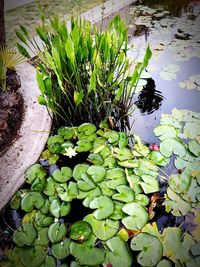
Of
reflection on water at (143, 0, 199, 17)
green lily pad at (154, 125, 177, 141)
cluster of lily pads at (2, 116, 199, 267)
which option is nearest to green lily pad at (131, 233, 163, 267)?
cluster of lily pads at (2, 116, 199, 267)

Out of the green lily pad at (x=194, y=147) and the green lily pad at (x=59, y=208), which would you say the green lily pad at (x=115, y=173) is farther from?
the green lily pad at (x=194, y=147)

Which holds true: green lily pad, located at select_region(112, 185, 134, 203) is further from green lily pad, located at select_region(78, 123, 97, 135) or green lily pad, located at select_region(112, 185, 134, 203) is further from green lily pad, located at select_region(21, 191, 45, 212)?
green lily pad, located at select_region(78, 123, 97, 135)

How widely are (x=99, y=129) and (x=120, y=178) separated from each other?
495 millimetres

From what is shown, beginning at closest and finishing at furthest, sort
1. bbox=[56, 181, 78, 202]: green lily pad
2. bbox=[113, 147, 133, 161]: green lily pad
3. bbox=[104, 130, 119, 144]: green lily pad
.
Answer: bbox=[56, 181, 78, 202]: green lily pad → bbox=[113, 147, 133, 161]: green lily pad → bbox=[104, 130, 119, 144]: green lily pad

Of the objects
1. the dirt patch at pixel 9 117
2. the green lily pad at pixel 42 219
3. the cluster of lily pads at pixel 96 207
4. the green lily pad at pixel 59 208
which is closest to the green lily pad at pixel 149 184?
the cluster of lily pads at pixel 96 207

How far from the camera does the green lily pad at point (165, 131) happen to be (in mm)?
1755

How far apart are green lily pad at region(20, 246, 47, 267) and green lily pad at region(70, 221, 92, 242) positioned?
0.15 m

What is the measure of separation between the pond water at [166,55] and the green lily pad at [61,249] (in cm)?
92

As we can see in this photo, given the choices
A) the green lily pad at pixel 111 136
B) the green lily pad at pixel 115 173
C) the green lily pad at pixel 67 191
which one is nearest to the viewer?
the green lily pad at pixel 67 191

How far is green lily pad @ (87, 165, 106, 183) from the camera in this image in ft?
4.82

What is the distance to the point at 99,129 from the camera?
6.14ft

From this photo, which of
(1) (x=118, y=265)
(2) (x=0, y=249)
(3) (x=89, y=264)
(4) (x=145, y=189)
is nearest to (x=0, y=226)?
(2) (x=0, y=249)

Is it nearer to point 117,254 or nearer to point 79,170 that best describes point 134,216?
point 117,254

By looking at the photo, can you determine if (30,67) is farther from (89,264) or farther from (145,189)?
(89,264)
